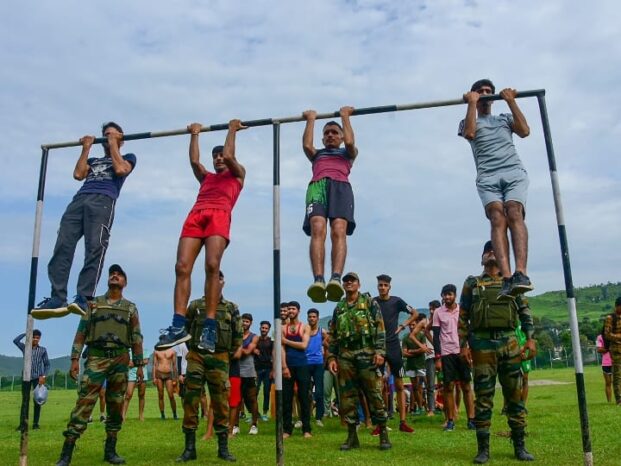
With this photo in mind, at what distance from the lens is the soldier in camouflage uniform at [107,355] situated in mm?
8492

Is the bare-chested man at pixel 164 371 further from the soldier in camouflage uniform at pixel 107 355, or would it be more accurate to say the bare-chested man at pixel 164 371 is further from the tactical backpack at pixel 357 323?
the tactical backpack at pixel 357 323

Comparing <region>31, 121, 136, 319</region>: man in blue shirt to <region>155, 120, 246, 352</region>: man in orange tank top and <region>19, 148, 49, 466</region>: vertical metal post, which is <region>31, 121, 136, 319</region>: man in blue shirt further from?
<region>155, 120, 246, 352</region>: man in orange tank top

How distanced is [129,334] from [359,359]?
3393mm

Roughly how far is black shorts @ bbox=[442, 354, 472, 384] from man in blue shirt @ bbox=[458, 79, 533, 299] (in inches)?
138

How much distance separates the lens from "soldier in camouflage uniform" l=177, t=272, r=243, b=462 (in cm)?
859

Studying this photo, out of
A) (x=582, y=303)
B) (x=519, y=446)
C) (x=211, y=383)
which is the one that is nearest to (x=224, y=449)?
(x=211, y=383)

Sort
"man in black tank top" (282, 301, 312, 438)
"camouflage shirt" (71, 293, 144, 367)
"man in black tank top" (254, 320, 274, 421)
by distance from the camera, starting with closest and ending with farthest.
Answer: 1. "camouflage shirt" (71, 293, 144, 367)
2. "man in black tank top" (282, 301, 312, 438)
3. "man in black tank top" (254, 320, 274, 421)

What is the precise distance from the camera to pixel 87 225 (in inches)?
342

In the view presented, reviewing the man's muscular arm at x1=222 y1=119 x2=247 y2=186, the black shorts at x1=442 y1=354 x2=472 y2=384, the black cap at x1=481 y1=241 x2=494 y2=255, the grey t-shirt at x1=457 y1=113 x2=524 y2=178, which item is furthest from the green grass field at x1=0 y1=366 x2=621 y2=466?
the man's muscular arm at x1=222 y1=119 x2=247 y2=186

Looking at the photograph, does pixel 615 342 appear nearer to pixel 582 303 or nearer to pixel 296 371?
pixel 296 371

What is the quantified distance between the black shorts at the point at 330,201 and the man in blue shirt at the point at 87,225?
9.29ft

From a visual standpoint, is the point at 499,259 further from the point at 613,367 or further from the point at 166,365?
the point at 166,365

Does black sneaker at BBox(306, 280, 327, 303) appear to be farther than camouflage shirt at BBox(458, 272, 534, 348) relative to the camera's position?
No

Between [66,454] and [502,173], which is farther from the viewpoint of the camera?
[66,454]
